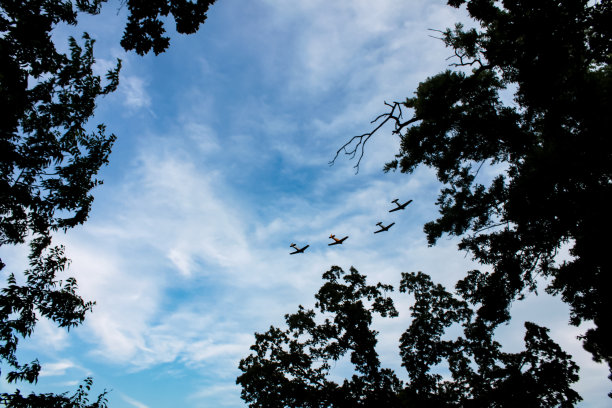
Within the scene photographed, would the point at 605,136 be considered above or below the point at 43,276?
above

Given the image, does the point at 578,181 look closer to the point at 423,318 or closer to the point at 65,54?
the point at 423,318

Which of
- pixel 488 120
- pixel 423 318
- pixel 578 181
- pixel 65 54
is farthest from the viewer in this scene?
pixel 423 318

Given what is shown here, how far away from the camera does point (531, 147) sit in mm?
10391

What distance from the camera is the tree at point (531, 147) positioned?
7.49 metres

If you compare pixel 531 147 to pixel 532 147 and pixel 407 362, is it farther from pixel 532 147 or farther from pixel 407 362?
pixel 407 362

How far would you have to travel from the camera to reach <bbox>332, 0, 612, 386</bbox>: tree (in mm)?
7488

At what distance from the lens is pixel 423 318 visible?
15766 millimetres

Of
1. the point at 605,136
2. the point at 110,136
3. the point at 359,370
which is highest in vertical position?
the point at 110,136

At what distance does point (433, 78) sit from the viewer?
37.9ft

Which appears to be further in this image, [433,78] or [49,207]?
[433,78]

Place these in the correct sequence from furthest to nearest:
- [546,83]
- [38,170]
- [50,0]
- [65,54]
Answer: [546,83] → [65,54] → [38,170] → [50,0]

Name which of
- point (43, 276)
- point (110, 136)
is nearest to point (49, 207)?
point (43, 276)

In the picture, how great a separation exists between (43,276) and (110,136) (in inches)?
157

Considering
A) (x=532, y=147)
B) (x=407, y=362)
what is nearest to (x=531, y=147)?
(x=532, y=147)
